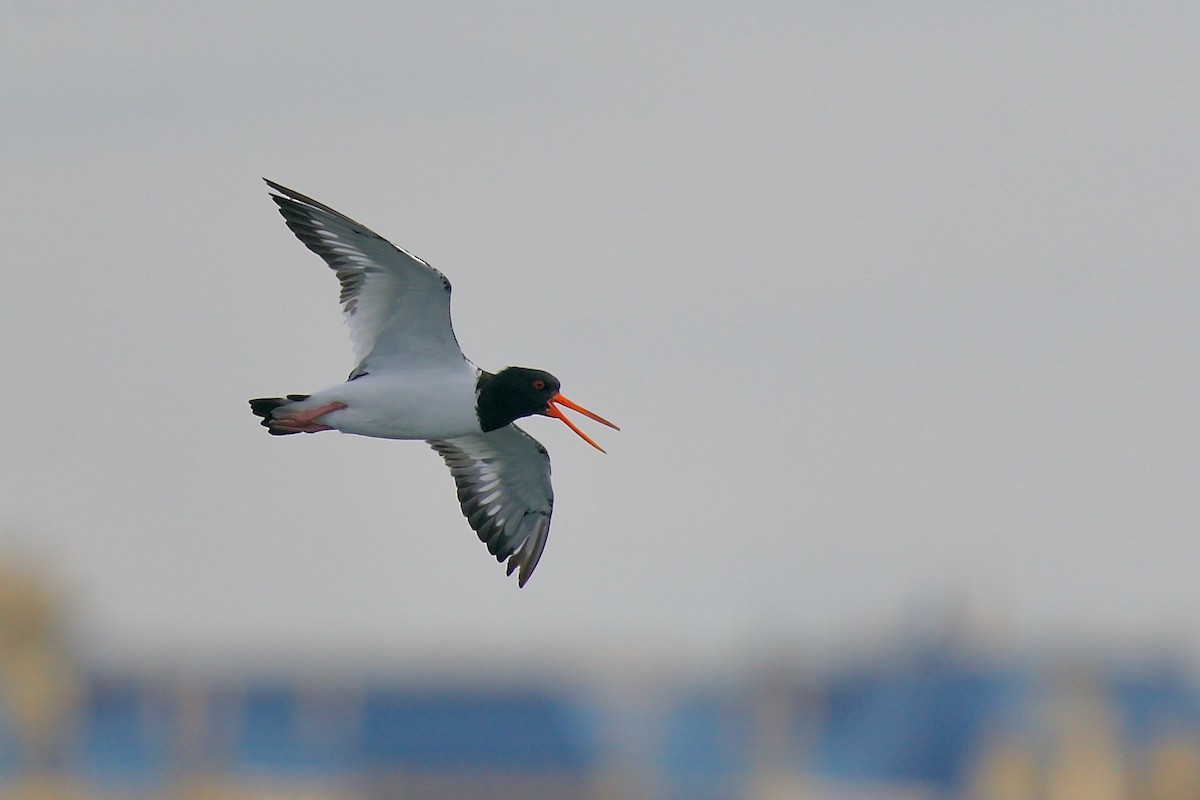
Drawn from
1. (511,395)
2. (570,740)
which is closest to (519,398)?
(511,395)

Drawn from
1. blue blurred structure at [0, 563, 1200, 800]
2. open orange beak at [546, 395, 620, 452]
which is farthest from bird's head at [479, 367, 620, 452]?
blue blurred structure at [0, 563, 1200, 800]

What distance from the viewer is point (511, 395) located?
13.7m

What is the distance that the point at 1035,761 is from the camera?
40781 mm

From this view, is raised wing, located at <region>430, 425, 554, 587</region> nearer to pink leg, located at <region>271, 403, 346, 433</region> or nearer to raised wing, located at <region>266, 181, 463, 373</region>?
raised wing, located at <region>266, 181, 463, 373</region>

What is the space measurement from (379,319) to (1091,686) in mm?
29645

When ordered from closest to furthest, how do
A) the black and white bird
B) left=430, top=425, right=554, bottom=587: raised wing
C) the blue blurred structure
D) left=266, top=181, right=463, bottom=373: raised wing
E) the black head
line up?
left=266, top=181, right=463, bottom=373: raised wing → the black and white bird → the black head → left=430, top=425, right=554, bottom=587: raised wing → the blue blurred structure

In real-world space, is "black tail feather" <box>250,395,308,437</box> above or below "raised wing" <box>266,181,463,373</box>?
below

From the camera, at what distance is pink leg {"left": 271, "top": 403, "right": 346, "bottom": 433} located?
13.5 meters

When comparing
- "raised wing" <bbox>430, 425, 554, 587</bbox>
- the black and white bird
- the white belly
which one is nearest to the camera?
the black and white bird

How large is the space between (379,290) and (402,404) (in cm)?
70

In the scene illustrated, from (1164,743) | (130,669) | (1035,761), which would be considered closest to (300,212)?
(1035,761)

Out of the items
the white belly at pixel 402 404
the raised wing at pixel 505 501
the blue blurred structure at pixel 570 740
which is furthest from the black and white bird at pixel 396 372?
the blue blurred structure at pixel 570 740

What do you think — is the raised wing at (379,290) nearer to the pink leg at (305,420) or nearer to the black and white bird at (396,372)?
the black and white bird at (396,372)

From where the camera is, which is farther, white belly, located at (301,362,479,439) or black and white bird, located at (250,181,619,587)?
white belly, located at (301,362,479,439)
